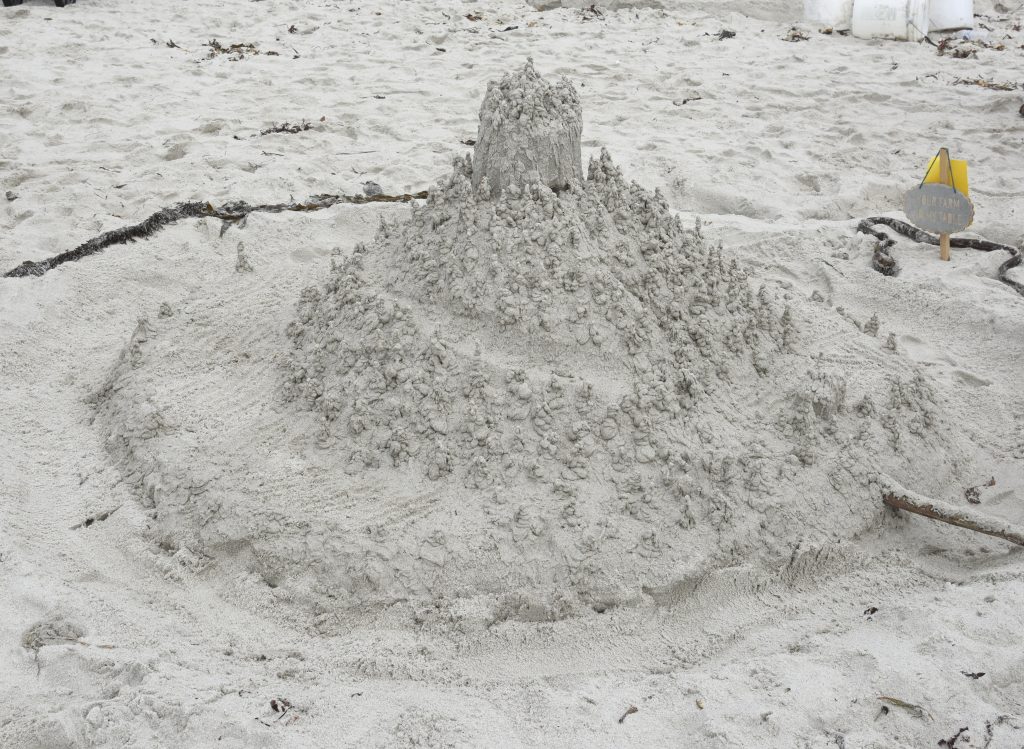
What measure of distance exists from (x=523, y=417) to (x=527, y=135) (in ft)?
2.72

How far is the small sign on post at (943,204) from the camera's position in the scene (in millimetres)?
3709

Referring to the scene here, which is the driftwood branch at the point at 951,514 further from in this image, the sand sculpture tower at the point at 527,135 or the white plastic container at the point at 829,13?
the white plastic container at the point at 829,13

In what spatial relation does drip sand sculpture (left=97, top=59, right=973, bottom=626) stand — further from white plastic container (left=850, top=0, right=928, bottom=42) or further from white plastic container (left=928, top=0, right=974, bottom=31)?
white plastic container (left=928, top=0, right=974, bottom=31)

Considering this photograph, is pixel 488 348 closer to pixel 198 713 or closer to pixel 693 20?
pixel 198 713

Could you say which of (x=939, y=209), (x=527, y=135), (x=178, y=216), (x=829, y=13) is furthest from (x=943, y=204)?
(x=829, y=13)

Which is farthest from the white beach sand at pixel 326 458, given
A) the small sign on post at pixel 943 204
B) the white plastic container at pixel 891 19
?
the white plastic container at pixel 891 19

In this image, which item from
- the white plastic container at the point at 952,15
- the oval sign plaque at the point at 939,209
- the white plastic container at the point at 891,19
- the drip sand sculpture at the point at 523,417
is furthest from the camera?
the white plastic container at the point at 952,15

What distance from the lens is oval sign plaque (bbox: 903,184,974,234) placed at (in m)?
3.71

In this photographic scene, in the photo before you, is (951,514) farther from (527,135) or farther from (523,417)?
(527,135)

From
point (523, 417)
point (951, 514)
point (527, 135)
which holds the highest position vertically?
point (527, 135)

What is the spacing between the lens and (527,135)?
2461mm

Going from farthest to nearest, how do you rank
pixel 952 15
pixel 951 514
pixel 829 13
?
pixel 829 13 < pixel 952 15 < pixel 951 514

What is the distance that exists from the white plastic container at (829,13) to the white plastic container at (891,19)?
0.11 m

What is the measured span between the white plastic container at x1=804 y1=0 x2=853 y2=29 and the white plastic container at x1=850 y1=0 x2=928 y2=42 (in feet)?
0.34
